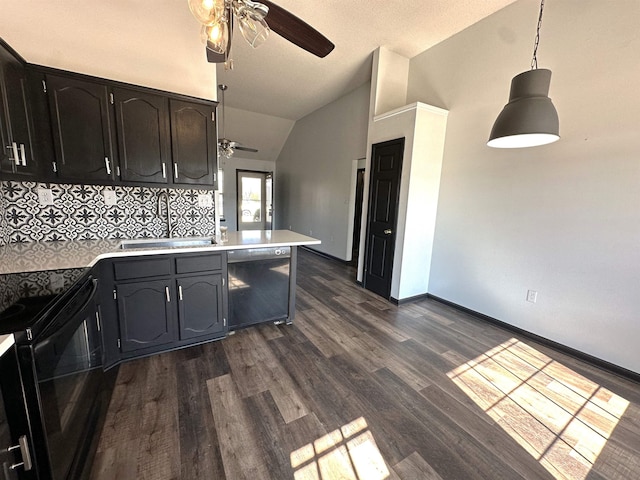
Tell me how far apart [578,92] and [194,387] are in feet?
12.7

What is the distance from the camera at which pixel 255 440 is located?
146cm

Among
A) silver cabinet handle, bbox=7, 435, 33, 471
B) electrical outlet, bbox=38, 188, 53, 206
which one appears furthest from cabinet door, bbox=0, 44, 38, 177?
silver cabinet handle, bbox=7, 435, 33, 471

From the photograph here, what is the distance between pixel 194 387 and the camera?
1.83 m

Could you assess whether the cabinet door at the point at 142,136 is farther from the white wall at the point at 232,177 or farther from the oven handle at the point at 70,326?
the white wall at the point at 232,177

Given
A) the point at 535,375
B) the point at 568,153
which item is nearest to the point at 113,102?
the point at 568,153

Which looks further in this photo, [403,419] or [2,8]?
[2,8]

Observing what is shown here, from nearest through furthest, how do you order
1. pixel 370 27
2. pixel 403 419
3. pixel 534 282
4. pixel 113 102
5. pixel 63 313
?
pixel 63 313 → pixel 403 419 → pixel 113 102 → pixel 534 282 → pixel 370 27

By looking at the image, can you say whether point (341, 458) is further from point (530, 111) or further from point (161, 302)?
point (530, 111)

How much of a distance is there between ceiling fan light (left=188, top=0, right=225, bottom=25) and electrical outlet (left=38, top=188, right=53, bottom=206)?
76.1 inches

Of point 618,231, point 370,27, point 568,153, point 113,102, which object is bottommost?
point 618,231

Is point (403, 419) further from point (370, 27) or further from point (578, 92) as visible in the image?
point (370, 27)

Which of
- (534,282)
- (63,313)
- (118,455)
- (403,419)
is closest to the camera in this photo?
(63,313)

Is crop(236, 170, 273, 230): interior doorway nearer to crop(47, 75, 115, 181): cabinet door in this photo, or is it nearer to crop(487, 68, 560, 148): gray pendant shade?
crop(47, 75, 115, 181): cabinet door

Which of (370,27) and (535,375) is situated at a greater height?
(370,27)
